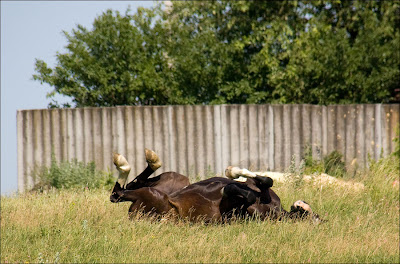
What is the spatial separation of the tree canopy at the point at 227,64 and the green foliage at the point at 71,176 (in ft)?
9.84

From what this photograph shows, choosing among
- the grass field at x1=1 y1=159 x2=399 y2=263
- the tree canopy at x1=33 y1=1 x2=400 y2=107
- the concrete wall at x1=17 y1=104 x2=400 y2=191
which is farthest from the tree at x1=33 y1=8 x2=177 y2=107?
the grass field at x1=1 y1=159 x2=399 y2=263

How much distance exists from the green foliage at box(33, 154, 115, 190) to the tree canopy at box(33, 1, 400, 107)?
300cm

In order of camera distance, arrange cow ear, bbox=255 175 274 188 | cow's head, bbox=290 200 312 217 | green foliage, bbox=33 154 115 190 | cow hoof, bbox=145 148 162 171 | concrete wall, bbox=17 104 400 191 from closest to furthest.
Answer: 1. cow ear, bbox=255 175 274 188
2. cow hoof, bbox=145 148 162 171
3. cow's head, bbox=290 200 312 217
4. green foliage, bbox=33 154 115 190
5. concrete wall, bbox=17 104 400 191

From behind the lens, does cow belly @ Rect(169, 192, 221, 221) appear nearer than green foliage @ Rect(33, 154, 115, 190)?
Yes

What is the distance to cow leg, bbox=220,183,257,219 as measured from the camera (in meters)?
5.82

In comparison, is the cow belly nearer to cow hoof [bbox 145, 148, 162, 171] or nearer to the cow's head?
cow hoof [bbox 145, 148, 162, 171]

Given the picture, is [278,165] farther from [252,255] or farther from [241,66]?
[252,255]

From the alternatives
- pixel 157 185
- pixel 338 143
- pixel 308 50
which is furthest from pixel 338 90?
pixel 157 185

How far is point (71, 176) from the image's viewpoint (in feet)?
40.4

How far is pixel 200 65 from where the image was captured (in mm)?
16016

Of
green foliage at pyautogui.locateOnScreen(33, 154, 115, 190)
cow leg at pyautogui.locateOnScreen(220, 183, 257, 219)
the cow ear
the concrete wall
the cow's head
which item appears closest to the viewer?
cow leg at pyautogui.locateOnScreen(220, 183, 257, 219)

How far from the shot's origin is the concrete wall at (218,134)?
13.9 metres

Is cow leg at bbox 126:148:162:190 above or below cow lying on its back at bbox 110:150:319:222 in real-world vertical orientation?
above

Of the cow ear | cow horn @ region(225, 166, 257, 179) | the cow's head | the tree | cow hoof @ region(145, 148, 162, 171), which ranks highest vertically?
the tree
